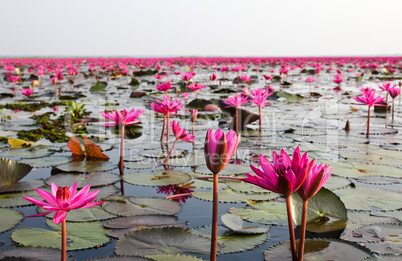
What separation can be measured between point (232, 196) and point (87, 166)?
101 cm

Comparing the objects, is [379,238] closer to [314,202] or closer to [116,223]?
[314,202]

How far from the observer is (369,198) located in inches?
66.9

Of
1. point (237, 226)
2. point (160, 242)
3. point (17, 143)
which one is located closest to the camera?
point (160, 242)

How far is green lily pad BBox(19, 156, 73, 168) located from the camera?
7.41 feet

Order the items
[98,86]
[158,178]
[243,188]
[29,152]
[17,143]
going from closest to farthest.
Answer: [243,188] → [158,178] → [29,152] → [17,143] → [98,86]

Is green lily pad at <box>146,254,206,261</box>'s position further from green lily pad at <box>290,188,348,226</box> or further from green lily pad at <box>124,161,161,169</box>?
green lily pad at <box>124,161,161,169</box>

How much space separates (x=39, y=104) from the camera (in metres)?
5.39

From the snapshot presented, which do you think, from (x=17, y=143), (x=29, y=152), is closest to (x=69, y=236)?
(x=29, y=152)

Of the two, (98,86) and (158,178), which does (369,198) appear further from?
(98,86)

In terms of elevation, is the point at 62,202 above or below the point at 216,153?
below

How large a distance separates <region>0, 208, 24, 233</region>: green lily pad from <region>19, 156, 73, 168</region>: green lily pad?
69 centimetres

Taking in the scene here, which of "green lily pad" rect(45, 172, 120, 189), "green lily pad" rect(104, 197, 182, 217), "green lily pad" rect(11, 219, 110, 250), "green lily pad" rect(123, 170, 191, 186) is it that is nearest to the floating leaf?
"green lily pad" rect(45, 172, 120, 189)

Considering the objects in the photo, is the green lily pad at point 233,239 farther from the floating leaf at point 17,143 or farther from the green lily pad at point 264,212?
the floating leaf at point 17,143

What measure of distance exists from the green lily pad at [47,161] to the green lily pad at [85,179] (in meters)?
0.26
